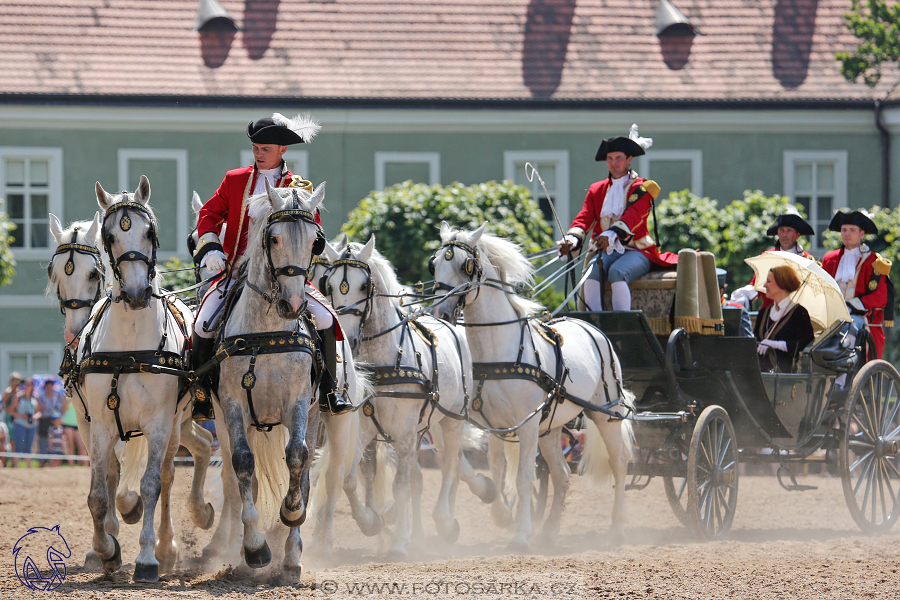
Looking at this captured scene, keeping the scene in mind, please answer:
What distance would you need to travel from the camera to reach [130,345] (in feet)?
21.7

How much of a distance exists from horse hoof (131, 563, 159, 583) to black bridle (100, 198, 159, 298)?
153 centimetres

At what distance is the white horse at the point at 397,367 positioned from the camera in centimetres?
811

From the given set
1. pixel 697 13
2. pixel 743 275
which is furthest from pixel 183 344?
pixel 697 13

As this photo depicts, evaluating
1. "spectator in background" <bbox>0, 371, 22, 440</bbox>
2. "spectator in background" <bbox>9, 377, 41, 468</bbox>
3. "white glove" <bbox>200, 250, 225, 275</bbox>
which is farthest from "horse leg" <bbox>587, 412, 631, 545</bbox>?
"spectator in background" <bbox>0, 371, 22, 440</bbox>

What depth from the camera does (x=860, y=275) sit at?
34.7 ft

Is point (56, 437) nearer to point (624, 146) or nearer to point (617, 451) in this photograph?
point (617, 451)

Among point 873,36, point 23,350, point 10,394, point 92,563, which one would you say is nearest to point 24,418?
point 10,394

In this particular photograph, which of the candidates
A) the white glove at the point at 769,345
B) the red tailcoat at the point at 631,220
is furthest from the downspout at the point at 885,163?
the red tailcoat at the point at 631,220

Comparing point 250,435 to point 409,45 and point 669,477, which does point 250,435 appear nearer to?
point 669,477

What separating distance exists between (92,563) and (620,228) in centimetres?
481

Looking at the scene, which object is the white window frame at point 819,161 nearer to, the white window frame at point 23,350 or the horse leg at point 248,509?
the white window frame at point 23,350

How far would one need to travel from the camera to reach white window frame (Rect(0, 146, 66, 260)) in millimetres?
19984

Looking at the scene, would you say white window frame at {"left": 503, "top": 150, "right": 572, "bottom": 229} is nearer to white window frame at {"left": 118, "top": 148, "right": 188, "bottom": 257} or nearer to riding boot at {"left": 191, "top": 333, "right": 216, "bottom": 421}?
white window frame at {"left": 118, "top": 148, "right": 188, "bottom": 257}

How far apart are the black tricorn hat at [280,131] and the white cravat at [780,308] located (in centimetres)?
474
